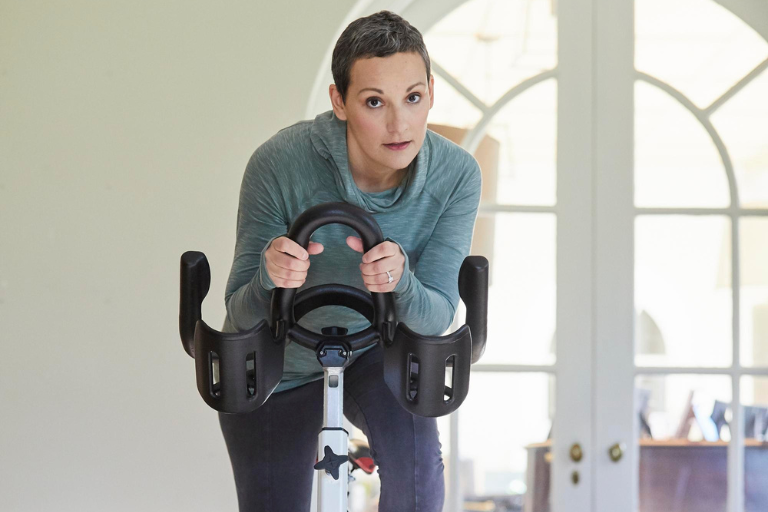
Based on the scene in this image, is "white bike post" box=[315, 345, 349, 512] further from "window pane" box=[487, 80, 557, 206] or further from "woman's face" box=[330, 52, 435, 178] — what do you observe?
"window pane" box=[487, 80, 557, 206]

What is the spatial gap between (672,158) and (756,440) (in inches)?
33.8

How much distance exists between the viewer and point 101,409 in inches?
81.5

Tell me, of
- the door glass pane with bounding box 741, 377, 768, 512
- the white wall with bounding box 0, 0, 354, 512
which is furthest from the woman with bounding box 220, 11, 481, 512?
the door glass pane with bounding box 741, 377, 768, 512

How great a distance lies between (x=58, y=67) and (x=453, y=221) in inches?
50.9

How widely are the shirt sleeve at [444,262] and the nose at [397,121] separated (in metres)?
0.21

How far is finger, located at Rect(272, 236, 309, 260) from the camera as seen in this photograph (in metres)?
0.96

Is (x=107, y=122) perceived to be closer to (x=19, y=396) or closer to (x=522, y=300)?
(x=19, y=396)

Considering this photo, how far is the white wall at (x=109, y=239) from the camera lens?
2.06 metres

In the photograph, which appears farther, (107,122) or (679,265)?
(679,265)

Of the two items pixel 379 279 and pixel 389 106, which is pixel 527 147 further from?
pixel 379 279

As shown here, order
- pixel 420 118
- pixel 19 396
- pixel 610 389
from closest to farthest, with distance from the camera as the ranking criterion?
pixel 420 118
pixel 19 396
pixel 610 389

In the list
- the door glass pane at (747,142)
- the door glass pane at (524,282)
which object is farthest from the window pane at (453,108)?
the door glass pane at (747,142)

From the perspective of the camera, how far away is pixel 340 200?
132cm

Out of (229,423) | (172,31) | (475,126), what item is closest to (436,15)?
(475,126)
